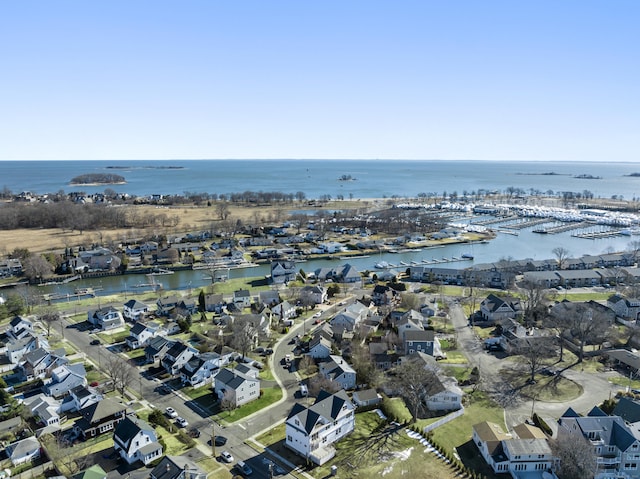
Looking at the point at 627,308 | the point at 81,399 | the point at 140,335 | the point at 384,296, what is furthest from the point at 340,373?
the point at 627,308

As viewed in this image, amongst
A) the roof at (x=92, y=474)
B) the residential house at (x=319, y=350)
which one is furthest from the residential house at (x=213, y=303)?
the roof at (x=92, y=474)

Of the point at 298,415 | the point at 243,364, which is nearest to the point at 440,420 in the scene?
the point at 298,415

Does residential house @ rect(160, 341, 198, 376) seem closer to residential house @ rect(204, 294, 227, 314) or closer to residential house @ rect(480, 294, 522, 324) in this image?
residential house @ rect(204, 294, 227, 314)

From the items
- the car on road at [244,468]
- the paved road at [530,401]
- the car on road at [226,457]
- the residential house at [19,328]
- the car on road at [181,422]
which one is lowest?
the car on road at [181,422]

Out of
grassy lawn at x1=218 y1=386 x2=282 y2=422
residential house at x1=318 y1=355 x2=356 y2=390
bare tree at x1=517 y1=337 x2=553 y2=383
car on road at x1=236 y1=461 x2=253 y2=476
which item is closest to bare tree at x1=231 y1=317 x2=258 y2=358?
grassy lawn at x1=218 y1=386 x2=282 y2=422

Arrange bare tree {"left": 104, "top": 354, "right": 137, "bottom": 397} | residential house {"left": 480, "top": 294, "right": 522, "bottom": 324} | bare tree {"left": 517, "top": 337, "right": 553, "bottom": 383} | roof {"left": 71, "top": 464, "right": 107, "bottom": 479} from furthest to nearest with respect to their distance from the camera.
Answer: residential house {"left": 480, "top": 294, "right": 522, "bottom": 324} < bare tree {"left": 517, "top": 337, "right": 553, "bottom": 383} < bare tree {"left": 104, "top": 354, "right": 137, "bottom": 397} < roof {"left": 71, "top": 464, "right": 107, "bottom": 479}

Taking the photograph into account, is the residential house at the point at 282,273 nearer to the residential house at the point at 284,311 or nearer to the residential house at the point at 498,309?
the residential house at the point at 284,311

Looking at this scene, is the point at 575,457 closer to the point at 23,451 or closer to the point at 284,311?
the point at 23,451
